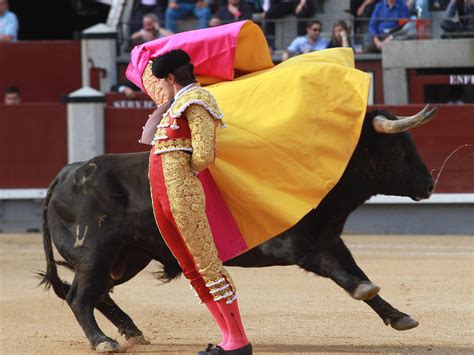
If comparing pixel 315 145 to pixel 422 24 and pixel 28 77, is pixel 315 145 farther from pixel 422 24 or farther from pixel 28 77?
pixel 28 77

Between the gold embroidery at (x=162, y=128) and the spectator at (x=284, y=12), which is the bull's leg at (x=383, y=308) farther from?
the spectator at (x=284, y=12)

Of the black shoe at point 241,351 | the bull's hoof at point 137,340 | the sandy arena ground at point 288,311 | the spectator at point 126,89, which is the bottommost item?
the sandy arena ground at point 288,311

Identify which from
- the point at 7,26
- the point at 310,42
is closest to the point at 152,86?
the point at 310,42

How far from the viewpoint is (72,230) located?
5512mm

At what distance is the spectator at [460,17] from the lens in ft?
36.3

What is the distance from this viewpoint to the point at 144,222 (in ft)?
17.4

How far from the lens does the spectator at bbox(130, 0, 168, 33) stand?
1250 cm

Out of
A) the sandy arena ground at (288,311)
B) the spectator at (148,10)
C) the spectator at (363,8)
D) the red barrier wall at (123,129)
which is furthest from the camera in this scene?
the spectator at (148,10)

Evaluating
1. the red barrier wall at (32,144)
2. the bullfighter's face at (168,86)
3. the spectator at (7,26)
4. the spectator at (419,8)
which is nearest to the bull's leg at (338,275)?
the bullfighter's face at (168,86)

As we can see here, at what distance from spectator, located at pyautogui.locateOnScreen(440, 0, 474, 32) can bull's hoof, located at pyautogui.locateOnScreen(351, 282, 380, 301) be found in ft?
22.0

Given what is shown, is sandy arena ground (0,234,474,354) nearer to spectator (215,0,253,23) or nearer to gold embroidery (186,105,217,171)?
gold embroidery (186,105,217,171)

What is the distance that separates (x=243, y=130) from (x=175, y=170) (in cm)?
56

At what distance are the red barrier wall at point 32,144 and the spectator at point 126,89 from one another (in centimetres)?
61

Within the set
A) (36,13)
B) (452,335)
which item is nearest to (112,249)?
(452,335)
